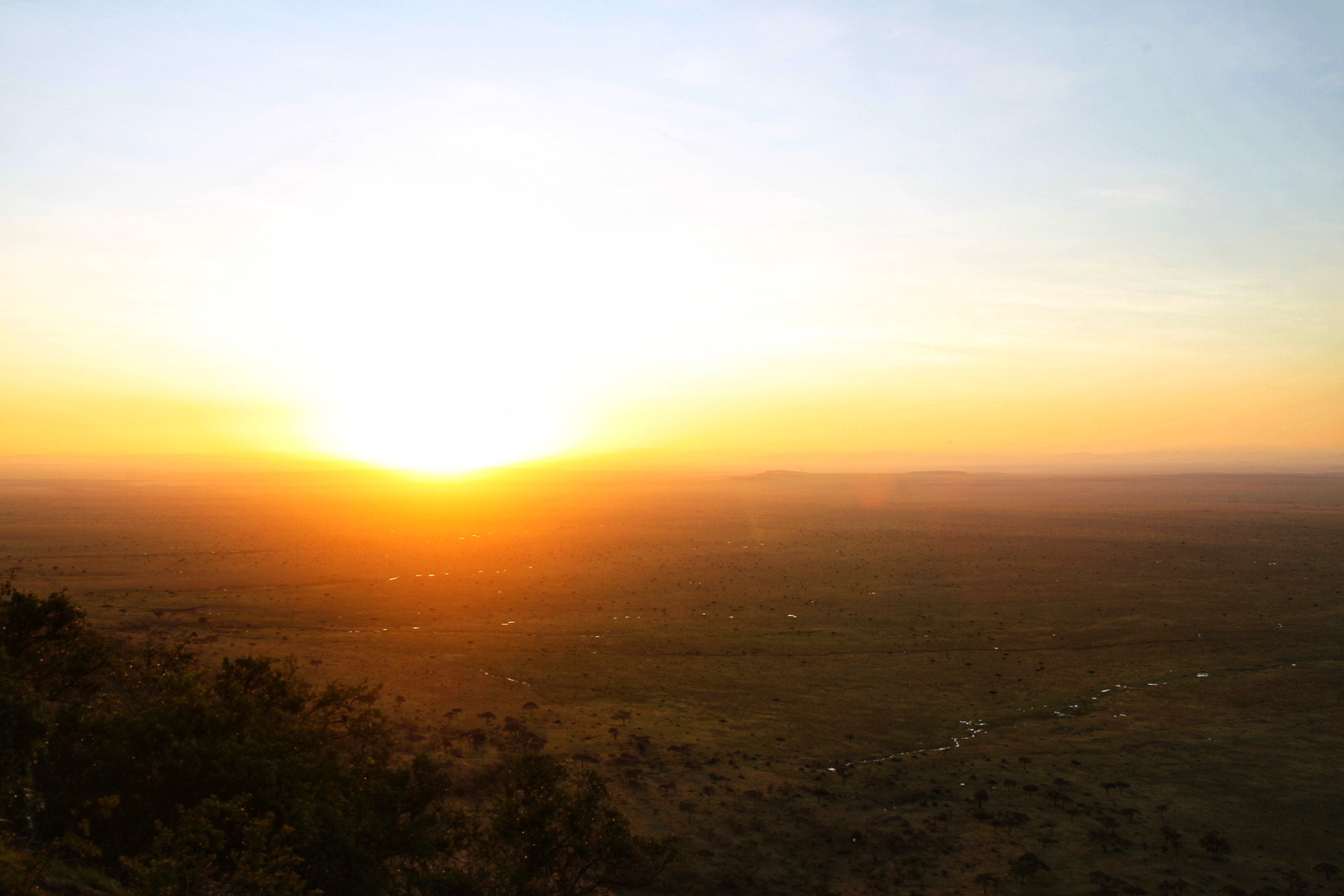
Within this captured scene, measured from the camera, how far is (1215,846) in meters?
23.3

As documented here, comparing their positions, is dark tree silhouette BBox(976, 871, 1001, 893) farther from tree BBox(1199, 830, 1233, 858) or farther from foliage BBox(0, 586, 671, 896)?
foliage BBox(0, 586, 671, 896)

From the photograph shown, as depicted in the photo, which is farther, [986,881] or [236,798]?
[986,881]

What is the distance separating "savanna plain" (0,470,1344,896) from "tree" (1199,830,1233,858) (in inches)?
4.1

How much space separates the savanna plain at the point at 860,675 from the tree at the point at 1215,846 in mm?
105

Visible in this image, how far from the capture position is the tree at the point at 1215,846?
911 inches

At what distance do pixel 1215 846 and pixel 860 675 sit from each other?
18549mm

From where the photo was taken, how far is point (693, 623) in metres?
50.7

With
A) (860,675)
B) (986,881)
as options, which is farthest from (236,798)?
(860,675)

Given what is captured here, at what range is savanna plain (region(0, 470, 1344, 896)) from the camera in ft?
78.3

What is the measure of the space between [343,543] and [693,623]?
179 feet

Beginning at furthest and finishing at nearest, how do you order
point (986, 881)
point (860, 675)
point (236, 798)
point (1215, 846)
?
A: point (860, 675), point (1215, 846), point (986, 881), point (236, 798)

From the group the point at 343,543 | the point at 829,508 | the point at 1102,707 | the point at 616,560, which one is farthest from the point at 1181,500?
the point at 343,543

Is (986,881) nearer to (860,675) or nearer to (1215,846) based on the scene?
(1215,846)

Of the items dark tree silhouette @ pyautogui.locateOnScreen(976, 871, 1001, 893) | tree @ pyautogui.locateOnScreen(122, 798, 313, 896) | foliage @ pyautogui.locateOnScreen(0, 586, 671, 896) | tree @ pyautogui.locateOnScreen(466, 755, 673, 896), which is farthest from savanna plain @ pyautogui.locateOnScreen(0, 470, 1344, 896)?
tree @ pyautogui.locateOnScreen(122, 798, 313, 896)
